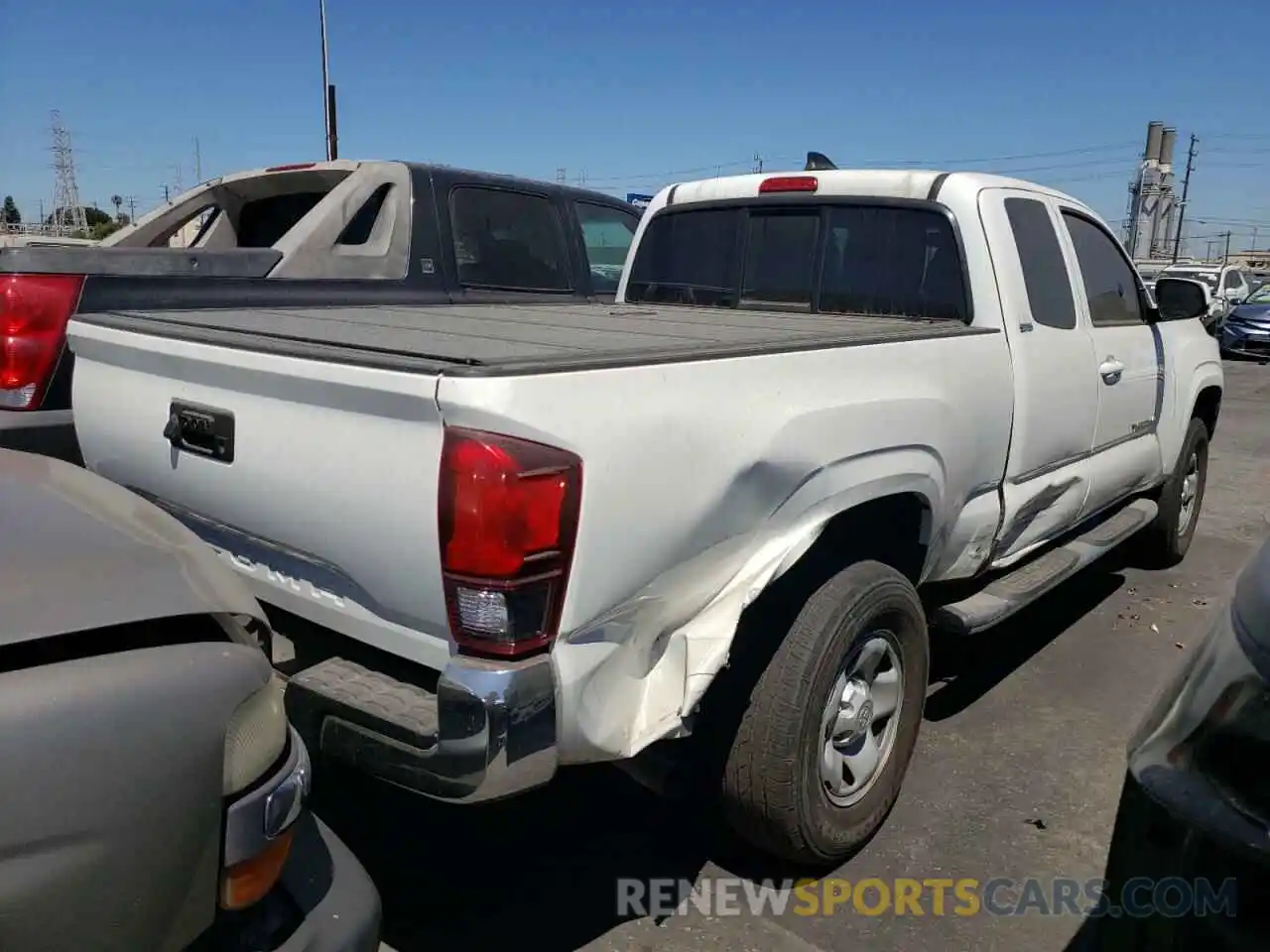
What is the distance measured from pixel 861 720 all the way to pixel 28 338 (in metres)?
3.27

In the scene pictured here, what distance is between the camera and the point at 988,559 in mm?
3871

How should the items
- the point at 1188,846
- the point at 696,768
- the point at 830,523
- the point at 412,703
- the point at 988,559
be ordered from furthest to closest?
the point at 988,559, the point at 830,523, the point at 696,768, the point at 412,703, the point at 1188,846

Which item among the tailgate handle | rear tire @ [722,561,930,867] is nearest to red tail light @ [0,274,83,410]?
the tailgate handle

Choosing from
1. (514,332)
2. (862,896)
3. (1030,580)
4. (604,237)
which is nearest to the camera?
(514,332)

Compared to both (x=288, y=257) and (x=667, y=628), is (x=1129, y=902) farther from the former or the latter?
(x=288, y=257)

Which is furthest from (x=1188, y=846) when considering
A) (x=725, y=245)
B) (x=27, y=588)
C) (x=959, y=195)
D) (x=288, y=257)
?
(x=288, y=257)

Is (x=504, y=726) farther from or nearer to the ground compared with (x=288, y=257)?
nearer to the ground

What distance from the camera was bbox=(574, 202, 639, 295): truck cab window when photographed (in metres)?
6.50

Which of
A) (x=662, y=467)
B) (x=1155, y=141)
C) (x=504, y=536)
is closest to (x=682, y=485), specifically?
(x=662, y=467)

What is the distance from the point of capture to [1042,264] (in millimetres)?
4219

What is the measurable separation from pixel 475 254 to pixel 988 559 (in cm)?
325

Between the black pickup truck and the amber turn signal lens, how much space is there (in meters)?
2.69

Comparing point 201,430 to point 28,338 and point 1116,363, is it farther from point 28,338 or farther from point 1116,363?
point 1116,363

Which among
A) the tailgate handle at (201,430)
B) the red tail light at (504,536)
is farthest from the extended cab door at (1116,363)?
the tailgate handle at (201,430)
